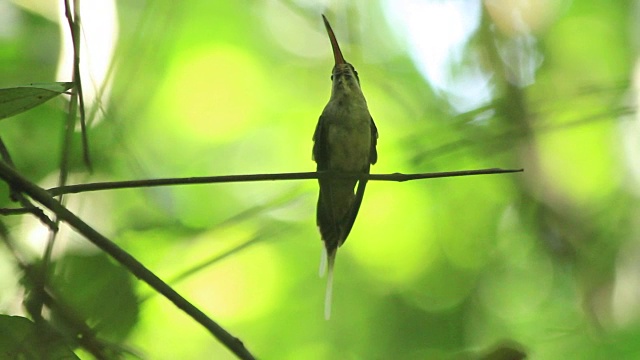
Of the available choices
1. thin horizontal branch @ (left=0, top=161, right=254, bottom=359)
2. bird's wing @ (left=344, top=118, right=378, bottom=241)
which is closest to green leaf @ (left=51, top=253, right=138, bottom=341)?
thin horizontal branch @ (left=0, top=161, right=254, bottom=359)

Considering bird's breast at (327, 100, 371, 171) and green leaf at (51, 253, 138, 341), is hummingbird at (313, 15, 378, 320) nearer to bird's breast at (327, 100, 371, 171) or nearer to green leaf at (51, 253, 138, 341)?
bird's breast at (327, 100, 371, 171)

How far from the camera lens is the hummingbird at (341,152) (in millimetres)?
2750

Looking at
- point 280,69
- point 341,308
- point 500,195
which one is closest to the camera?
point 341,308

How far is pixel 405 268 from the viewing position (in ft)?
13.4

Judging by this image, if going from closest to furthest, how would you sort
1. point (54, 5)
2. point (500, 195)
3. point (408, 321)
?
point (54, 5), point (408, 321), point (500, 195)

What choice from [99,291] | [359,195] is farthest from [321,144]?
[99,291]

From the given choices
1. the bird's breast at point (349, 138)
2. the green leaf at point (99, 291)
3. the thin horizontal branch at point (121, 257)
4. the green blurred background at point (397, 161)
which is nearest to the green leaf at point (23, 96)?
the thin horizontal branch at point (121, 257)

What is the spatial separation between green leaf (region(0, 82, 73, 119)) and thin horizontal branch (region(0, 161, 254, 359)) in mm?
90

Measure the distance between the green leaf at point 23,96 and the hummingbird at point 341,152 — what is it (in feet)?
5.32

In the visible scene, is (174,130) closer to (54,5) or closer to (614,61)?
(54,5)

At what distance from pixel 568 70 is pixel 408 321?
1902 millimetres

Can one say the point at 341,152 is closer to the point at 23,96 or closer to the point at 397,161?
the point at 397,161

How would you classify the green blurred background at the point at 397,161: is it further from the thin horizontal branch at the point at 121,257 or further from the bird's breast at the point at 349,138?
the thin horizontal branch at the point at 121,257

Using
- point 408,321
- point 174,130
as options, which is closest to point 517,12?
point 408,321
